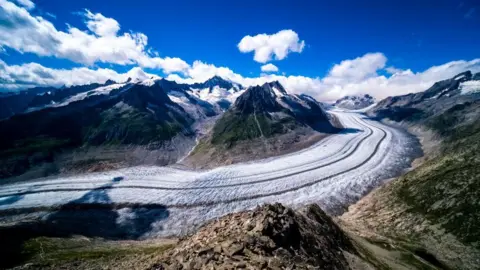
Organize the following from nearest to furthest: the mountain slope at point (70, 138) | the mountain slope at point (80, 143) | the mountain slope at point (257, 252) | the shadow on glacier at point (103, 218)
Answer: the mountain slope at point (257, 252) → the shadow on glacier at point (103, 218) → the mountain slope at point (80, 143) → the mountain slope at point (70, 138)

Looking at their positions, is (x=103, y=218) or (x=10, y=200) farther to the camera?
(x=10, y=200)

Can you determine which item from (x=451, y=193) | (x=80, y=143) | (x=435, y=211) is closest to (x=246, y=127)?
(x=80, y=143)

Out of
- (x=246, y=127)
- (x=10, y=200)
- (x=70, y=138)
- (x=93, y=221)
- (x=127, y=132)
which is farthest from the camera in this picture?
(x=246, y=127)

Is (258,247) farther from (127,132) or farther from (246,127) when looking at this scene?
(127,132)

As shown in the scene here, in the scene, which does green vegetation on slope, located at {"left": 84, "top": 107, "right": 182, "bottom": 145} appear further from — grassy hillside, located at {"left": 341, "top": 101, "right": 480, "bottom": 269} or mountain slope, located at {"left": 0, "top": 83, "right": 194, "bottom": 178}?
grassy hillside, located at {"left": 341, "top": 101, "right": 480, "bottom": 269}

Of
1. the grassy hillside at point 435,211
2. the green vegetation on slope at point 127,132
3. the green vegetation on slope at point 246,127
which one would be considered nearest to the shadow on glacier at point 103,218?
the grassy hillside at point 435,211

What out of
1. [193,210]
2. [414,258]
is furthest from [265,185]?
[414,258]

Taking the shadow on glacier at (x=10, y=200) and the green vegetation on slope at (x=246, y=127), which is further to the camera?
the green vegetation on slope at (x=246, y=127)

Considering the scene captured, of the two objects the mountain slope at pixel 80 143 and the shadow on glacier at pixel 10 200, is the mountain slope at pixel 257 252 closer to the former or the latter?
the shadow on glacier at pixel 10 200
